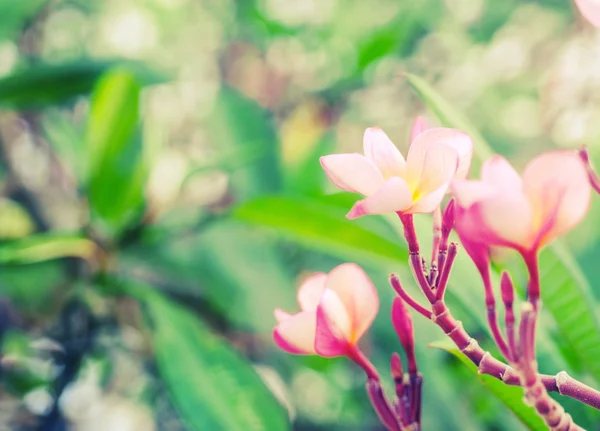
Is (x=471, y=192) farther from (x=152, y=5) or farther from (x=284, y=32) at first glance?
(x=152, y=5)

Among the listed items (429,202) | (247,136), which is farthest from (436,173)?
→ (247,136)

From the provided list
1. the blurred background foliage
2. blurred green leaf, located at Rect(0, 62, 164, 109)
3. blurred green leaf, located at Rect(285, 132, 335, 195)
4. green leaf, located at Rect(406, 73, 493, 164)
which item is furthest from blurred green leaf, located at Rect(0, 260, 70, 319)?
green leaf, located at Rect(406, 73, 493, 164)

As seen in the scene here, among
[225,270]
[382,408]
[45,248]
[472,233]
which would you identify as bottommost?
[225,270]

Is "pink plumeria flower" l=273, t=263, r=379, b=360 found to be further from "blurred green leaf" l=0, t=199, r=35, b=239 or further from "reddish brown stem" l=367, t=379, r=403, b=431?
"blurred green leaf" l=0, t=199, r=35, b=239

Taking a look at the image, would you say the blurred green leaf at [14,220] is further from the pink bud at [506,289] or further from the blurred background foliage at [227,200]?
the pink bud at [506,289]

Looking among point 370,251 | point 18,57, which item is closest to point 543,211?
A: point 370,251

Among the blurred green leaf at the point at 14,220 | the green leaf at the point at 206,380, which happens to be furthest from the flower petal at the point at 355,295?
the blurred green leaf at the point at 14,220

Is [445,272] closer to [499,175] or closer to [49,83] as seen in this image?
[499,175]
